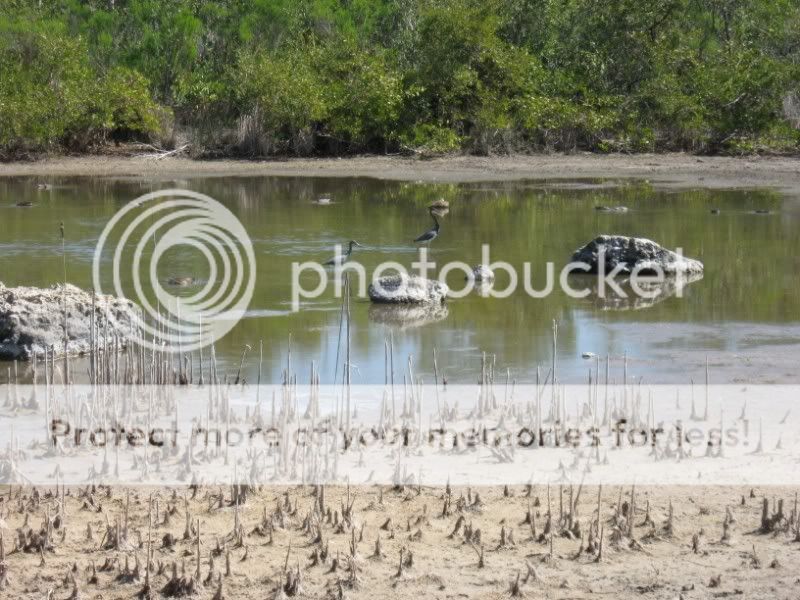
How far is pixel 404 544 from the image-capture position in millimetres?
6801

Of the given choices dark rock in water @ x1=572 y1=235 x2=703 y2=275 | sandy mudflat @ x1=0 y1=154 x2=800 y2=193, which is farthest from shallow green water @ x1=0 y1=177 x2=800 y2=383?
sandy mudflat @ x1=0 y1=154 x2=800 y2=193

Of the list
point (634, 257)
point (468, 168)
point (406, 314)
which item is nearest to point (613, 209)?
point (634, 257)

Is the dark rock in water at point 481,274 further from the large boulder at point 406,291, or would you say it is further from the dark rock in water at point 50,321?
the dark rock in water at point 50,321

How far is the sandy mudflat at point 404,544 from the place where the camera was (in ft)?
20.6

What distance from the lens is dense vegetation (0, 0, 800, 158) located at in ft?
117

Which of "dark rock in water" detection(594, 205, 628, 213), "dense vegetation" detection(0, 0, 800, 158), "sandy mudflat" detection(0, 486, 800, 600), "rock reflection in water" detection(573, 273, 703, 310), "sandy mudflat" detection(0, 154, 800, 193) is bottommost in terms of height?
"sandy mudflat" detection(0, 486, 800, 600)

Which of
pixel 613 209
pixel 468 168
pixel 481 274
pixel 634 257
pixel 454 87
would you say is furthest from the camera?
pixel 454 87

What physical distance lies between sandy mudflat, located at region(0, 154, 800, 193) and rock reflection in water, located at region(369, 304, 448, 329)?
16.2 meters

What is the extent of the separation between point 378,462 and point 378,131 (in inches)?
1126

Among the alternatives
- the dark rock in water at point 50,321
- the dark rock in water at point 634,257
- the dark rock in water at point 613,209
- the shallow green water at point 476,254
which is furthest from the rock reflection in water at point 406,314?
the dark rock in water at point 613,209

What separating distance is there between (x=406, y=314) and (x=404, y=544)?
764 centimetres

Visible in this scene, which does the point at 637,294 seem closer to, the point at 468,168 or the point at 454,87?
the point at 468,168

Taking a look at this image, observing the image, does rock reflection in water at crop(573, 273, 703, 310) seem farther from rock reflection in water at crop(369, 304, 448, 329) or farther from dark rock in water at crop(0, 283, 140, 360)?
dark rock in water at crop(0, 283, 140, 360)

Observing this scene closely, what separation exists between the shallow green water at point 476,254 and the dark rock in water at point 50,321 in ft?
3.35
